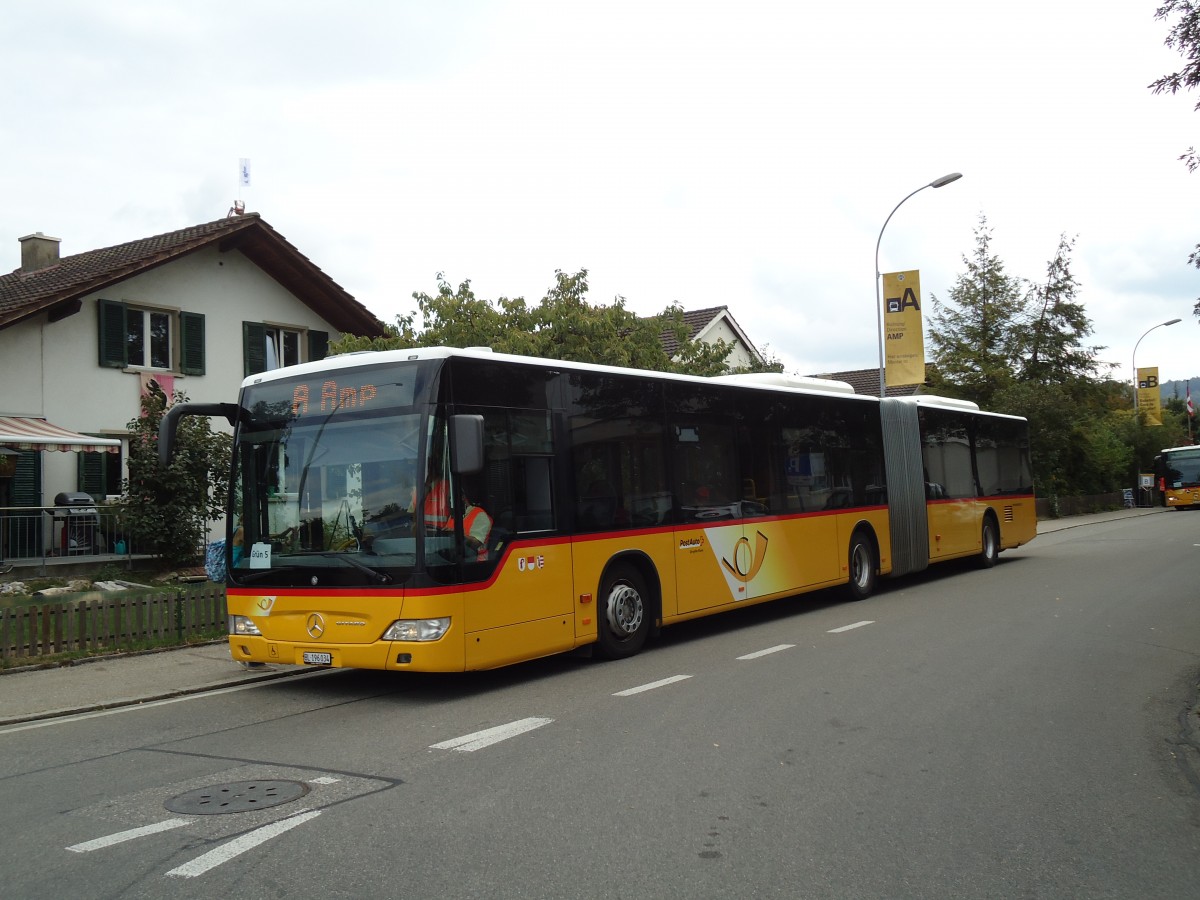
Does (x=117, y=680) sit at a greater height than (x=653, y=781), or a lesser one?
greater

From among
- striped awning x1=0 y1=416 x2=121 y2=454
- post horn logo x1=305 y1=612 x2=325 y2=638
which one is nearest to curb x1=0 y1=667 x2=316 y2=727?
post horn logo x1=305 y1=612 x2=325 y2=638

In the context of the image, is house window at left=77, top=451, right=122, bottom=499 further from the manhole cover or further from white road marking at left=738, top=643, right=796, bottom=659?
the manhole cover

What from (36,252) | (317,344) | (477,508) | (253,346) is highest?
(36,252)

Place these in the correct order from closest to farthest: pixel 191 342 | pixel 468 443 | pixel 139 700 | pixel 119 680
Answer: pixel 468 443, pixel 139 700, pixel 119 680, pixel 191 342

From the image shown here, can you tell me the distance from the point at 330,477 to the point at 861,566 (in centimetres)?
912

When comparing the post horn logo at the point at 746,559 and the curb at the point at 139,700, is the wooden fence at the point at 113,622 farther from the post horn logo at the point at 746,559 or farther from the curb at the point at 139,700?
the post horn logo at the point at 746,559

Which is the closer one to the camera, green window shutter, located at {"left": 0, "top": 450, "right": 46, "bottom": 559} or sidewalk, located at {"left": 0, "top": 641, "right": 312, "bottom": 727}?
sidewalk, located at {"left": 0, "top": 641, "right": 312, "bottom": 727}

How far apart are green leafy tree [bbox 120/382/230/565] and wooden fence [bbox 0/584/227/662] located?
5.67m

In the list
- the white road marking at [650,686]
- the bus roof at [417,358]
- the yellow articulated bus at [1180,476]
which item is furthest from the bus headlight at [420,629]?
the yellow articulated bus at [1180,476]

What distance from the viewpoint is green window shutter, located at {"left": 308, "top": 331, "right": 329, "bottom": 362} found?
86.6 ft

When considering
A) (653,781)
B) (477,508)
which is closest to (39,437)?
(477,508)

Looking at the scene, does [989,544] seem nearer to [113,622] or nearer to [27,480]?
[113,622]

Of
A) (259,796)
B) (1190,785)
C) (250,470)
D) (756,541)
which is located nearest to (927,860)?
(1190,785)

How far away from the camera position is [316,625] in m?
8.77
